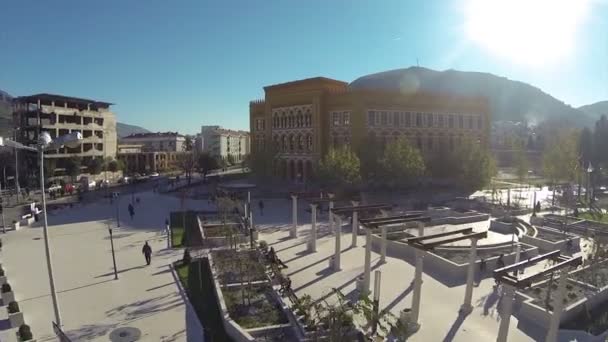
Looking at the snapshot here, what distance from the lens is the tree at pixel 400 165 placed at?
40906 mm

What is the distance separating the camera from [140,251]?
2248cm

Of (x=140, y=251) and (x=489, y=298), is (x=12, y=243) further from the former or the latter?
(x=489, y=298)

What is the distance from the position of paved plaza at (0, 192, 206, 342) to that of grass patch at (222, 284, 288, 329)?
1.39 meters

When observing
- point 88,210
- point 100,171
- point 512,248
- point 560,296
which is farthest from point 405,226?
point 100,171

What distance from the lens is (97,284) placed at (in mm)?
17266

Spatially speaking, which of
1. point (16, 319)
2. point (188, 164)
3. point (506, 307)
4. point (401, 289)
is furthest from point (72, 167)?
point (506, 307)

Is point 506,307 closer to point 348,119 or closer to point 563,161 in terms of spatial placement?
point 563,161

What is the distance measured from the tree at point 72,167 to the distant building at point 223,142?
181 feet

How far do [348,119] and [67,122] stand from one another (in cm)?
4969

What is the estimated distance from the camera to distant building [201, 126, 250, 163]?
12612 centimetres

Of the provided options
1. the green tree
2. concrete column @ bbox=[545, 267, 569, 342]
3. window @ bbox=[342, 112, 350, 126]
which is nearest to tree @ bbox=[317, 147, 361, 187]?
window @ bbox=[342, 112, 350, 126]

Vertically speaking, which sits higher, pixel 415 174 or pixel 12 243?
pixel 415 174

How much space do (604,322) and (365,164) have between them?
31.0m

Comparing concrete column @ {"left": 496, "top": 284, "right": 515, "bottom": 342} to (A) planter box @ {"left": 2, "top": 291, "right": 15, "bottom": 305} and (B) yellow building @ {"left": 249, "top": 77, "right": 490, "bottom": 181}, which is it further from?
(B) yellow building @ {"left": 249, "top": 77, "right": 490, "bottom": 181}
